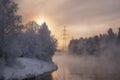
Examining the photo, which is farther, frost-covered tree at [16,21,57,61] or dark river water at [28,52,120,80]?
frost-covered tree at [16,21,57,61]

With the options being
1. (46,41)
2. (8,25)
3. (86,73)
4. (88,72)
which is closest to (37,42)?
(46,41)

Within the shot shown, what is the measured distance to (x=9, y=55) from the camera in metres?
57.1

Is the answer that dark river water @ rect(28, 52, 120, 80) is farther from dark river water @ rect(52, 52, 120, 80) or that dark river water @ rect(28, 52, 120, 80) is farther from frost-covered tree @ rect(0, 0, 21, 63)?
frost-covered tree @ rect(0, 0, 21, 63)

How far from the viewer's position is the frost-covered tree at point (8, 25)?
180 feet

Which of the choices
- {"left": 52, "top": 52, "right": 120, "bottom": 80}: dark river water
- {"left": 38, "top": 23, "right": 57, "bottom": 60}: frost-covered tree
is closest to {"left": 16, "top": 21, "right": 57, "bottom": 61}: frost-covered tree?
{"left": 38, "top": 23, "right": 57, "bottom": 60}: frost-covered tree

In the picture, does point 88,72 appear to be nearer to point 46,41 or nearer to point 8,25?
point 8,25

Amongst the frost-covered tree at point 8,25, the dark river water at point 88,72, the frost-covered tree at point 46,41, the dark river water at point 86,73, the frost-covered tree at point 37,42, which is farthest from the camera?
the frost-covered tree at point 46,41

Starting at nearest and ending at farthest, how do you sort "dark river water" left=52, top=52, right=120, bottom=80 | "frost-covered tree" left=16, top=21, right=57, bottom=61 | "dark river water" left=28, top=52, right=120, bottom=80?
"dark river water" left=52, top=52, right=120, bottom=80, "dark river water" left=28, top=52, right=120, bottom=80, "frost-covered tree" left=16, top=21, right=57, bottom=61

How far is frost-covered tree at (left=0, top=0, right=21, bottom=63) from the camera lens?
54.8 metres

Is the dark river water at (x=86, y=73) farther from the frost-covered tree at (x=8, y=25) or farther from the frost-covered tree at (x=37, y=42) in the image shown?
the frost-covered tree at (x=8, y=25)

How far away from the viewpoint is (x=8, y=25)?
5634 cm

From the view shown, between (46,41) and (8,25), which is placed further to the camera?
(46,41)

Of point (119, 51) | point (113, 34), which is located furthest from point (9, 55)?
point (113, 34)

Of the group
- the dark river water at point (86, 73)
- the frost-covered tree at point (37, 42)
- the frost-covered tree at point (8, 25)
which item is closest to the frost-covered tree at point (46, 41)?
the frost-covered tree at point (37, 42)
